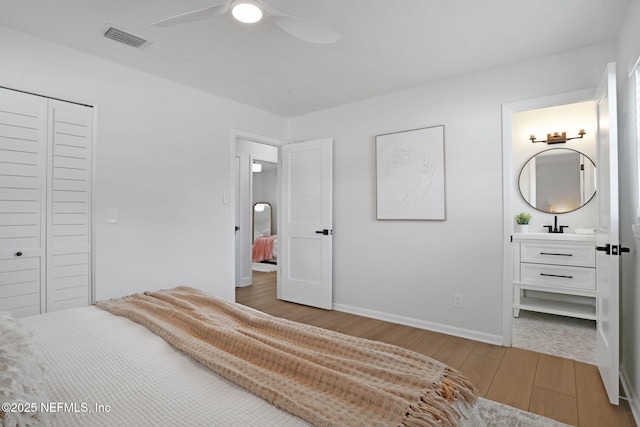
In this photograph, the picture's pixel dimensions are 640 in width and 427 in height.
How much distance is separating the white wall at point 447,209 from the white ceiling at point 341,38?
0.60 ft

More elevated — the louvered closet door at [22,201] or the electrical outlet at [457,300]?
the louvered closet door at [22,201]

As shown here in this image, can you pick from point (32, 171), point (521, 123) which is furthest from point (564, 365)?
point (32, 171)

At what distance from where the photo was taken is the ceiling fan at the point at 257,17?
5.65 ft

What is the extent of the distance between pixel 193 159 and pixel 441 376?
9.94 feet

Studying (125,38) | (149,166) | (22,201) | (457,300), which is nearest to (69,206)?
(22,201)

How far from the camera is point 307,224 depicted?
4.13m

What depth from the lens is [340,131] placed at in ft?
13.0

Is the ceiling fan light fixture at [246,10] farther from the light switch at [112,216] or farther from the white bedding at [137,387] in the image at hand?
the light switch at [112,216]

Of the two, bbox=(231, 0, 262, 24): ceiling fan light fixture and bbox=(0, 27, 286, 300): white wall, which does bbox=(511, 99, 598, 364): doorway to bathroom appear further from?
bbox=(0, 27, 286, 300): white wall

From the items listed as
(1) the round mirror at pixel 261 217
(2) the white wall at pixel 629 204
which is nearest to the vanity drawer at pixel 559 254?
(2) the white wall at pixel 629 204

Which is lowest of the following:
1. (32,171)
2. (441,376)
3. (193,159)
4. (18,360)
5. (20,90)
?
(441,376)

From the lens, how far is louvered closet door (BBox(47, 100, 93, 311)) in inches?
96.9

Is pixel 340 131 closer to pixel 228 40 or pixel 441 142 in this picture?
pixel 441 142

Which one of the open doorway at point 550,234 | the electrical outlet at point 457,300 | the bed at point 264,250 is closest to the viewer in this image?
the open doorway at point 550,234
